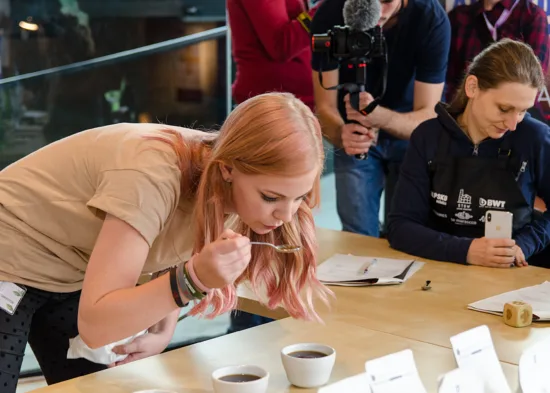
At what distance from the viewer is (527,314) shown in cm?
197

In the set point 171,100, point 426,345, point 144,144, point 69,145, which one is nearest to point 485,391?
point 426,345

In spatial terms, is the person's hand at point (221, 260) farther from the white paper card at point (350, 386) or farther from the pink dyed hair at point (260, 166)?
the white paper card at point (350, 386)

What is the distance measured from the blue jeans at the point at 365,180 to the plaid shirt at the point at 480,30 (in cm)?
40

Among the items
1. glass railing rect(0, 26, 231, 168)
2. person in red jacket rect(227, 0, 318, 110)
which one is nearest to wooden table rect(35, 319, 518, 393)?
person in red jacket rect(227, 0, 318, 110)

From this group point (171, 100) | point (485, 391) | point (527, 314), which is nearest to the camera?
point (485, 391)

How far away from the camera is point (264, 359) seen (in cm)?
174

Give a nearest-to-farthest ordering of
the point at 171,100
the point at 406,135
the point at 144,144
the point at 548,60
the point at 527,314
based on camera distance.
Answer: the point at 144,144 → the point at 527,314 → the point at 406,135 → the point at 548,60 → the point at 171,100

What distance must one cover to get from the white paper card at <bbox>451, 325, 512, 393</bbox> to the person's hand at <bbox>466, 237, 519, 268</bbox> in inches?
35.3

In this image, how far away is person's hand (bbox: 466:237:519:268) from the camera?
2486mm

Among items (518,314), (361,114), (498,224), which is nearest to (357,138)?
(361,114)

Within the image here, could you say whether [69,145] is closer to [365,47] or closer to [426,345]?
[426,345]

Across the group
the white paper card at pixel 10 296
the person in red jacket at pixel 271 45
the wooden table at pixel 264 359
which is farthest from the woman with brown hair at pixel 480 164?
the white paper card at pixel 10 296

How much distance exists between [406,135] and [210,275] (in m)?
1.96

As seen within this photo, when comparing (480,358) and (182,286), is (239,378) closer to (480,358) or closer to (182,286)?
(182,286)
